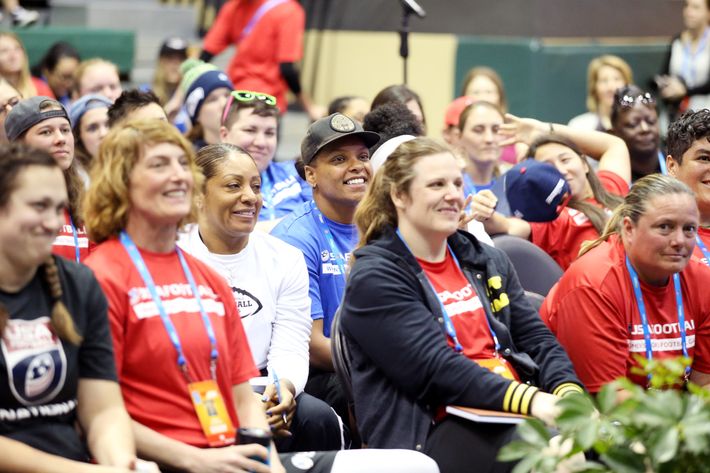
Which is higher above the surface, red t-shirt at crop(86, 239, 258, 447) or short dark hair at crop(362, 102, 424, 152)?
short dark hair at crop(362, 102, 424, 152)

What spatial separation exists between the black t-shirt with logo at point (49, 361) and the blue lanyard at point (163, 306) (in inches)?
6.2

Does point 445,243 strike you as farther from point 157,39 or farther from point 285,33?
point 157,39

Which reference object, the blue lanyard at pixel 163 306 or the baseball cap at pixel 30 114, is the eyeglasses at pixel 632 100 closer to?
the baseball cap at pixel 30 114

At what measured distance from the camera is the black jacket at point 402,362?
329 centimetres

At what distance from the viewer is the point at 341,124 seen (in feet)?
14.3

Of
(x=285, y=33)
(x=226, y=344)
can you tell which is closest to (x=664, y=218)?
(x=226, y=344)

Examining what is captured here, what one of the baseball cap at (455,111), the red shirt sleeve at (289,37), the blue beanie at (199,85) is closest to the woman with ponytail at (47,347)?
the blue beanie at (199,85)

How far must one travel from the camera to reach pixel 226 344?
120 inches

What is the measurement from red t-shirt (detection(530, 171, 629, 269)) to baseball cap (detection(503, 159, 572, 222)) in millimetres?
75

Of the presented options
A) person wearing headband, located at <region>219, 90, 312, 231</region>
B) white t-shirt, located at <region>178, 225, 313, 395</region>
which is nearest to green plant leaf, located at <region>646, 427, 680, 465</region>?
white t-shirt, located at <region>178, 225, 313, 395</region>

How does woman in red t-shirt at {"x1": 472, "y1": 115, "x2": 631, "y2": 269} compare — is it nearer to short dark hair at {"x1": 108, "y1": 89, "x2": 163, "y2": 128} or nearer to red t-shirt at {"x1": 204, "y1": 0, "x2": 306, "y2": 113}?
short dark hair at {"x1": 108, "y1": 89, "x2": 163, "y2": 128}

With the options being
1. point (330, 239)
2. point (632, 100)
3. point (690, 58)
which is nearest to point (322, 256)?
point (330, 239)

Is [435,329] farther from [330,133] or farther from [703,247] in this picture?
[703,247]

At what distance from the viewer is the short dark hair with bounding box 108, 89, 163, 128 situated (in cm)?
502
